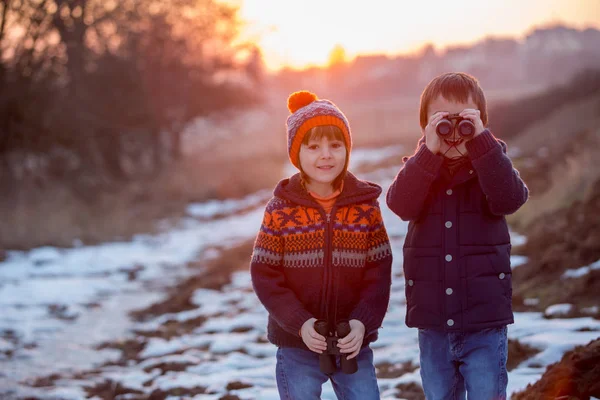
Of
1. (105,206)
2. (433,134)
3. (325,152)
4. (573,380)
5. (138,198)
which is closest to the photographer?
(433,134)

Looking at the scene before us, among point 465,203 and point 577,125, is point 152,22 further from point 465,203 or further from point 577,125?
point 465,203

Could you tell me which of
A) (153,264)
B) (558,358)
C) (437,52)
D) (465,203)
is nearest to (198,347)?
(558,358)

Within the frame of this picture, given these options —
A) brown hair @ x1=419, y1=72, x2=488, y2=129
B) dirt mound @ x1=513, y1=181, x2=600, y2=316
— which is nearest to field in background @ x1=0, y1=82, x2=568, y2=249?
dirt mound @ x1=513, y1=181, x2=600, y2=316

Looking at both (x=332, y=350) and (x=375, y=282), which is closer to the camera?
(x=332, y=350)

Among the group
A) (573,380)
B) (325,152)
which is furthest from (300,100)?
(573,380)

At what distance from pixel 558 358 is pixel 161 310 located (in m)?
4.74

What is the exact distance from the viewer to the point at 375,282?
276 centimetres

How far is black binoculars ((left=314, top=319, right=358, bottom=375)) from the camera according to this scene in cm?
259

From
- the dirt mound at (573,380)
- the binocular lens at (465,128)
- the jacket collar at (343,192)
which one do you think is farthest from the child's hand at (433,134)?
the dirt mound at (573,380)

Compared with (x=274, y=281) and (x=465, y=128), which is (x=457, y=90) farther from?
(x=274, y=281)

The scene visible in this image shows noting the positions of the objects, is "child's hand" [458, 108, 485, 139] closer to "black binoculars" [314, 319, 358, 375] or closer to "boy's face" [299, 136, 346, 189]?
"boy's face" [299, 136, 346, 189]

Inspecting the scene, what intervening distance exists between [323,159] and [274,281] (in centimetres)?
56

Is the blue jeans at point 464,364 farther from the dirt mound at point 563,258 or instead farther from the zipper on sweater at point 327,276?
the dirt mound at point 563,258

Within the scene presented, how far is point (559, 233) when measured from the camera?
703 cm
